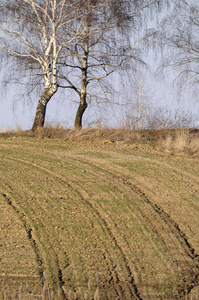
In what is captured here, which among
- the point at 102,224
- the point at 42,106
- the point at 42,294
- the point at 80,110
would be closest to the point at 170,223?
the point at 102,224

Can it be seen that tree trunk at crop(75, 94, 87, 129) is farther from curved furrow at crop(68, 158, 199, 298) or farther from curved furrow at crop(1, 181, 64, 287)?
curved furrow at crop(1, 181, 64, 287)

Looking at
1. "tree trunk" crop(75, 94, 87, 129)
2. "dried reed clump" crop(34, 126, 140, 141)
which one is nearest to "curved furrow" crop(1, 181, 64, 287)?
"dried reed clump" crop(34, 126, 140, 141)

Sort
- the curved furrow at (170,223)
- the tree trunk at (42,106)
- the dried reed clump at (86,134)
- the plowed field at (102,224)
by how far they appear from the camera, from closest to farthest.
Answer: the plowed field at (102,224) → the curved furrow at (170,223) → the dried reed clump at (86,134) → the tree trunk at (42,106)

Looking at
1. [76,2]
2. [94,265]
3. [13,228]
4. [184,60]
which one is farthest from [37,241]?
[184,60]

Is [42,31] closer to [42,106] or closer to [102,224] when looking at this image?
[42,106]

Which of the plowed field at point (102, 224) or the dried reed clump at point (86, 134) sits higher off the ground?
the dried reed clump at point (86, 134)

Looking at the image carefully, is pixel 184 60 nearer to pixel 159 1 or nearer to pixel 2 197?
pixel 159 1

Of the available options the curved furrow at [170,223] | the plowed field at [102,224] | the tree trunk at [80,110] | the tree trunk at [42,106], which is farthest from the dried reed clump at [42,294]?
the tree trunk at [80,110]

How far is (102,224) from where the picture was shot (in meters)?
4.34

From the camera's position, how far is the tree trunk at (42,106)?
40.1 ft

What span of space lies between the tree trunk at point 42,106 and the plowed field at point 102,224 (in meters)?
4.87

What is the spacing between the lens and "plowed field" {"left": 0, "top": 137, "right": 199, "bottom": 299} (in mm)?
3326

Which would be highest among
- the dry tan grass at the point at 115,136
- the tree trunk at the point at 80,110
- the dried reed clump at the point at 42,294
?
the tree trunk at the point at 80,110

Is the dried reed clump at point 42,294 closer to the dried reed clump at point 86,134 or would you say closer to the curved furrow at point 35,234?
the curved furrow at point 35,234
